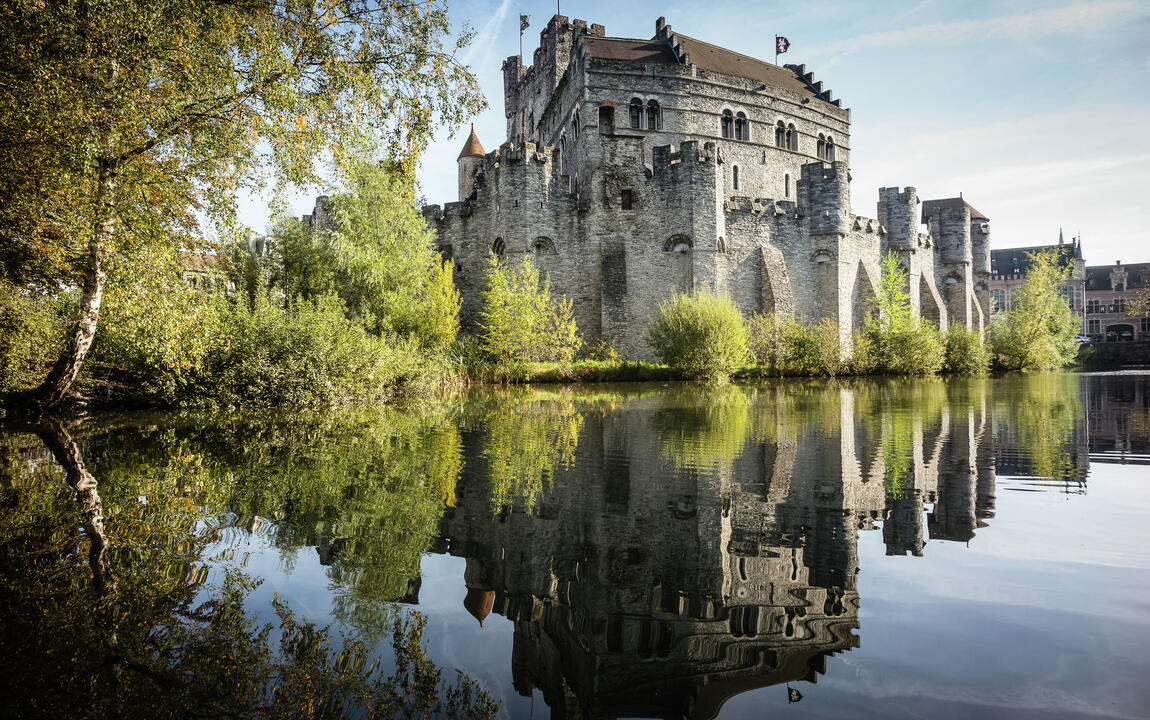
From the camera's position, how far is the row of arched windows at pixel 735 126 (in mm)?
33938

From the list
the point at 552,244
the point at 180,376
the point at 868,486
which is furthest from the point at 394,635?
the point at 552,244

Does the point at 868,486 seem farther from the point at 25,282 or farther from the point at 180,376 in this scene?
the point at 25,282

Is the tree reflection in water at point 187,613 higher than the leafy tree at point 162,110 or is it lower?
lower

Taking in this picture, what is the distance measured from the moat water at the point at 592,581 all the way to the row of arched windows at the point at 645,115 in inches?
1136

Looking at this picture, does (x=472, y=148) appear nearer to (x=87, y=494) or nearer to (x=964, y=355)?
(x=964, y=355)

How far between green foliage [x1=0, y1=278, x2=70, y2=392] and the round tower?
98.5ft

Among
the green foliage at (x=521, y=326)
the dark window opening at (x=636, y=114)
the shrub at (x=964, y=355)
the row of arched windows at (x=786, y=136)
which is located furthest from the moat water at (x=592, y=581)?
the row of arched windows at (x=786, y=136)

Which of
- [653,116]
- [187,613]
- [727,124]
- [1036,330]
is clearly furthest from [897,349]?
[187,613]

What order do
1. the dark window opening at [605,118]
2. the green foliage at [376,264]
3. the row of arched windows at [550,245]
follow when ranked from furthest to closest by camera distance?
1. the dark window opening at [605,118]
2. the row of arched windows at [550,245]
3. the green foliage at [376,264]

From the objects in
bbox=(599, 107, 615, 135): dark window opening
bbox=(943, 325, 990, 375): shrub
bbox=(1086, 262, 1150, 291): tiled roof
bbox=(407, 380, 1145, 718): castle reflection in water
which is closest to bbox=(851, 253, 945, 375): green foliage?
bbox=(943, 325, 990, 375): shrub

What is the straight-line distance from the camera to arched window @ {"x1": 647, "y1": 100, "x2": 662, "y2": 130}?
32156 millimetres

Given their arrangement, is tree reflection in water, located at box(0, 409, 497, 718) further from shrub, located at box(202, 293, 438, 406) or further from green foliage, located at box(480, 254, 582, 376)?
green foliage, located at box(480, 254, 582, 376)

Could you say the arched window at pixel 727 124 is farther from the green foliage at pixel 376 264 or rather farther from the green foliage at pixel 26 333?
the green foliage at pixel 26 333

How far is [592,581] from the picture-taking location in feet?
9.45
